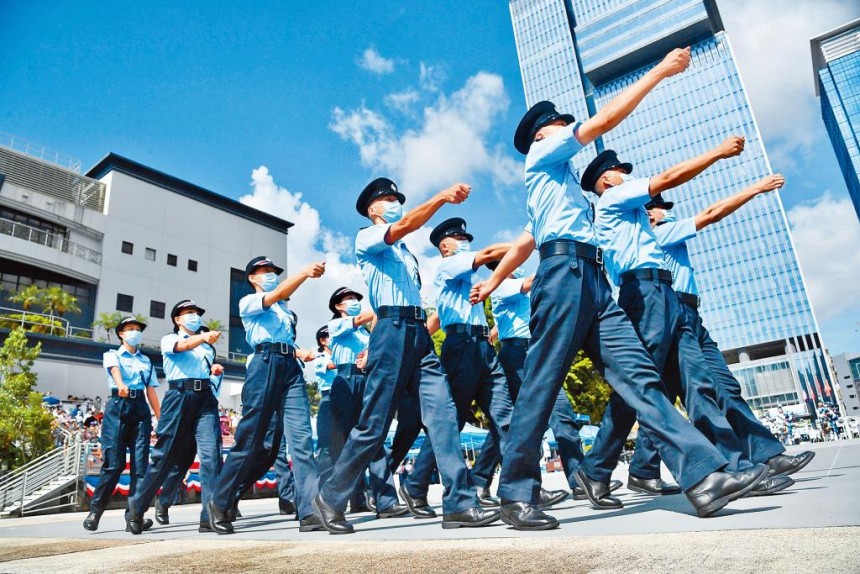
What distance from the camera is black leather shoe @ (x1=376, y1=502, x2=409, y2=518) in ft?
17.4

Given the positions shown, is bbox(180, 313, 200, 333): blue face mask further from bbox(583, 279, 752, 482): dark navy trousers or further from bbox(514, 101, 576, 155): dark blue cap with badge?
bbox(583, 279, 752, 482): dark navy trousers

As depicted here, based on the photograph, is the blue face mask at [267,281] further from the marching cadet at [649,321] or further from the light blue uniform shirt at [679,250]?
the light blue uniform shirt at [679,250]

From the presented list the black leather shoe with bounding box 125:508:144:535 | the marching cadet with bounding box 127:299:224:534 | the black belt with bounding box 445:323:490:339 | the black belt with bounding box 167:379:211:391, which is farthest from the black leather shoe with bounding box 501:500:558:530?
the black leather shoe with bounding box 125:508:144:535

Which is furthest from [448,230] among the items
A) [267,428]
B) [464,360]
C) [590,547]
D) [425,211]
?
[590,547]

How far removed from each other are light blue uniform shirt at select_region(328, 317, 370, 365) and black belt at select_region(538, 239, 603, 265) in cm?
364

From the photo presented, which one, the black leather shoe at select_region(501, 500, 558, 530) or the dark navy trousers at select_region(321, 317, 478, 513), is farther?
the dark navy trousers at select_region(321, 317, 478, 513)

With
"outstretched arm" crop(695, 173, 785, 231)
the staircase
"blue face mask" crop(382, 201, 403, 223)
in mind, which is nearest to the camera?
"outstretched arm" crop(695, 173, 785, 231)

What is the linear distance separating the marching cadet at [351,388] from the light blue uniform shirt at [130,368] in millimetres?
2299

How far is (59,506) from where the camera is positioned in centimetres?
1300

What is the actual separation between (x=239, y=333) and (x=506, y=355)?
43.0 m

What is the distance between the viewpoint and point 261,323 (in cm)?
534

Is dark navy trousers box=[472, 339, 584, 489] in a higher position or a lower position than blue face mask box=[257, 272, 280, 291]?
lower

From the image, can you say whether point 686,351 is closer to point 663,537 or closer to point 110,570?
point 663,537

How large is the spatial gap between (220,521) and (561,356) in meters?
3.59
